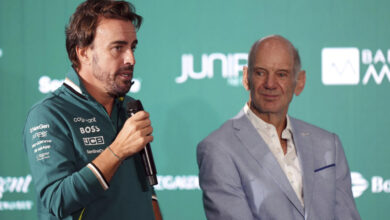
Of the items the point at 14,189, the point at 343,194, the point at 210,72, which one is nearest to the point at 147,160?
the point at 343,194

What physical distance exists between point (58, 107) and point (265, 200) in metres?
1.00

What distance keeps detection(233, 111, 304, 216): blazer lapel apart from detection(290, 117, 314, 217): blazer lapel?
70 millimetres

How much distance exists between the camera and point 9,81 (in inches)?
118

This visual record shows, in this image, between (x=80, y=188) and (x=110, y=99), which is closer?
(x=80, y=188)

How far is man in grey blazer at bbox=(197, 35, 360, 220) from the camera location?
74.5 inches

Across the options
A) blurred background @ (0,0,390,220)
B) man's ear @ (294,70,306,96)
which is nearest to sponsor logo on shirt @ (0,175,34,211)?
blurred background @ (0,0,390,220)

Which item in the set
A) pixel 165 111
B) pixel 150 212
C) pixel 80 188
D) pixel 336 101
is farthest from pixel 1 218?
pixel 336 101

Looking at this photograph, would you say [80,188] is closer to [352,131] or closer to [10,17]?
[10,17]

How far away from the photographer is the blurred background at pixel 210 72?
3002 mm

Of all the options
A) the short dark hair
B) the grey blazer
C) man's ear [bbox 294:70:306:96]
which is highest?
the short dark hair

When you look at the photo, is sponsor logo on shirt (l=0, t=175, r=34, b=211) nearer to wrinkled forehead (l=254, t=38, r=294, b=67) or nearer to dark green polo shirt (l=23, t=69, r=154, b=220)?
dark green polo shirt (l=23, t=69, r=154, b=220)

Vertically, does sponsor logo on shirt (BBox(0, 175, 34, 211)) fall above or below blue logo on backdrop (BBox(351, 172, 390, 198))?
above

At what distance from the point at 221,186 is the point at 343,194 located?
2.14 ft

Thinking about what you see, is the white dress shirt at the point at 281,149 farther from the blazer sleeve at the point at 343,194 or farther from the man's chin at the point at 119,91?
the man's chin at the point at 119,91
